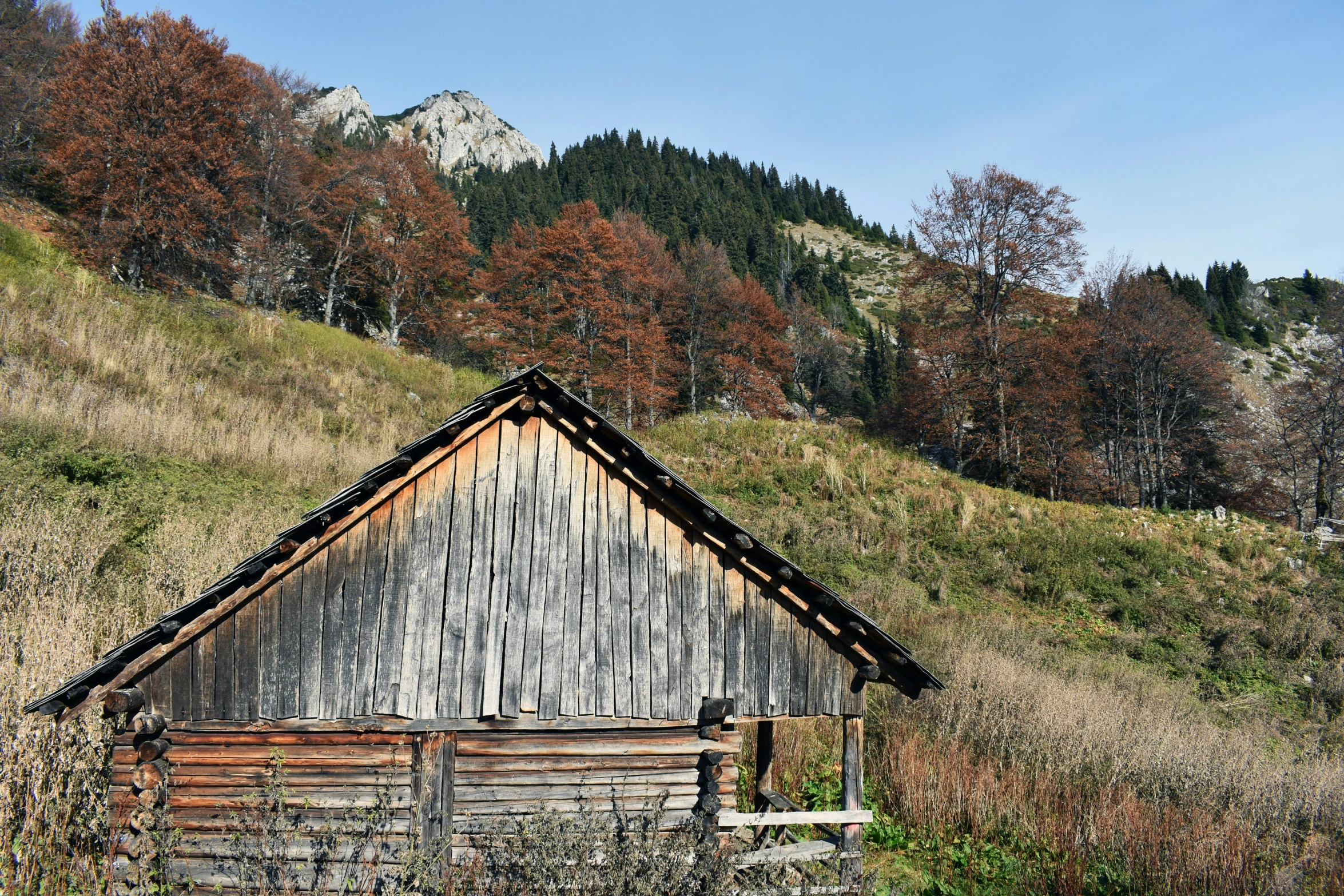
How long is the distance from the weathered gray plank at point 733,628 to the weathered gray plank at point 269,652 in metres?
4.16

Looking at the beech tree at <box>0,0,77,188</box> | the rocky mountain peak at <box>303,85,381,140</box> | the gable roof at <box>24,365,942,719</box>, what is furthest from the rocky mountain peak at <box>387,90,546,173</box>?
the gable roof at <box>24,365,942,719</box>

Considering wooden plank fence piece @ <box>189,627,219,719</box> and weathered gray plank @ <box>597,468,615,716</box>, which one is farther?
weathered gray plank @ <box>597,468,615,716</box>

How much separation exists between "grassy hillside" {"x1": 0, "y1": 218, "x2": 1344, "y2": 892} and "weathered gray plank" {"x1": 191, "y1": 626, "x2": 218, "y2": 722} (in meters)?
1.44

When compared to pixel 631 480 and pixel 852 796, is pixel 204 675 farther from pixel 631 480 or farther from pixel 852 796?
pixel 852 796

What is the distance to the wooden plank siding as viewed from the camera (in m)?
5.84

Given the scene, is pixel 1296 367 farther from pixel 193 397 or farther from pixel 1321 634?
pixel 193 397

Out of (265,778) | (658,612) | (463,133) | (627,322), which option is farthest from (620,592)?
(463,133)

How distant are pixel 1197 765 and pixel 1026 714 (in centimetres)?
246

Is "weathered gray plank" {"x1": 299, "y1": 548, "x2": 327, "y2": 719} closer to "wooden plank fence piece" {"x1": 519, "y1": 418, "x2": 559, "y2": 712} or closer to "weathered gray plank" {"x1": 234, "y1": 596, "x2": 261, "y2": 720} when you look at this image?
"weathered gray plank" {"x1": 234, "y1": 596, "x2": 261, "y2": 720}

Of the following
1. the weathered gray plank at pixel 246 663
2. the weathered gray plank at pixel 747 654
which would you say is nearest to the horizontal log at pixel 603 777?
the weathered gray plank at pixel 747 654

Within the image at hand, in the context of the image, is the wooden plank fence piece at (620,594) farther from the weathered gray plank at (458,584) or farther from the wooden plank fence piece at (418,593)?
the wooden plank fence piece at (418,593)

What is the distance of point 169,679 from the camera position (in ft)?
18.5

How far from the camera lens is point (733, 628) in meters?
6.51

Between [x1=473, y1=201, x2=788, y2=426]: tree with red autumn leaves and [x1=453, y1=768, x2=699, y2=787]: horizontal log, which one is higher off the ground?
[x1=473, y1=201, x2=788, y2=426]: tree with red autumn leaves
